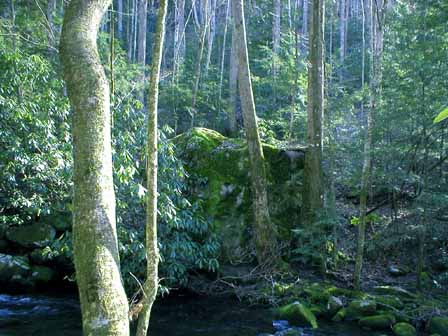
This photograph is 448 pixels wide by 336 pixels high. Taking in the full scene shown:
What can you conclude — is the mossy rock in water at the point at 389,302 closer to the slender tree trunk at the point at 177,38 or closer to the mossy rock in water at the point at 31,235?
the mossy rock in water at the point at 31,235

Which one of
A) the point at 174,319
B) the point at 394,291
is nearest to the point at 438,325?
the point at 394,291

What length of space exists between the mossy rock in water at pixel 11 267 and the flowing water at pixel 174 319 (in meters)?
0.44

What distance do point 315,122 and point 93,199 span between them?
8.12 meters

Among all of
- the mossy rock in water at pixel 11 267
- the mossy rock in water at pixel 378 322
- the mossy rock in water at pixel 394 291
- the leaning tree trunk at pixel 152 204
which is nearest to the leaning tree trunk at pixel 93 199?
the leaning tree trunk at pixel 152 204

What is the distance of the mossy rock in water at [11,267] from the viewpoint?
349 inches

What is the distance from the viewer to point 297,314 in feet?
24.3

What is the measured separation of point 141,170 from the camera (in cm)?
850

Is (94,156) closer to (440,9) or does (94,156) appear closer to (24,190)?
(24,190)

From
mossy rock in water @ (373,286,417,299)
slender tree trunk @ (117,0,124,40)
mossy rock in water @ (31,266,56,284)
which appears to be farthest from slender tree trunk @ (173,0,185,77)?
mossy rock in water @ (373,286,417,299)

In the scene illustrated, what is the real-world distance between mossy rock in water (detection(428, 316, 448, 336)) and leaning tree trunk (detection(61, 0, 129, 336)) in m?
6.06

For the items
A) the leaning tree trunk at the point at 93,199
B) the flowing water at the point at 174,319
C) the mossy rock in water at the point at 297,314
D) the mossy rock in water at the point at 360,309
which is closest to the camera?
the leaning tree trunk at the point at 93,199

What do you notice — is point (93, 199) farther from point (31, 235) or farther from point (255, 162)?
point (31, 235)

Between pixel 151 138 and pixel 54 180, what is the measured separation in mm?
5317

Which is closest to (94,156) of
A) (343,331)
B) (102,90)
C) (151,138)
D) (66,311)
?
(102,90)
